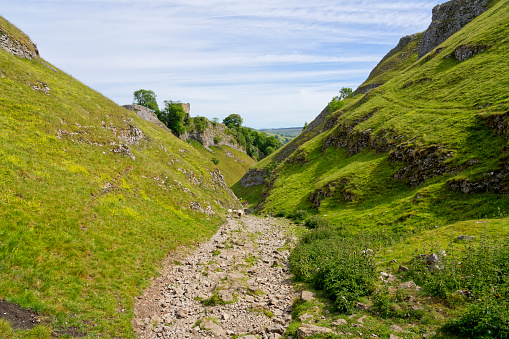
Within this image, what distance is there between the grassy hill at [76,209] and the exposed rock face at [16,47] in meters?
0.92

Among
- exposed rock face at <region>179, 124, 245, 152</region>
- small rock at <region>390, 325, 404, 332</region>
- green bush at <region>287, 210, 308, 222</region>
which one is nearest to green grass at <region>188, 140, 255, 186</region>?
exposed rock face at <region>179, 124, 245, 152</region>

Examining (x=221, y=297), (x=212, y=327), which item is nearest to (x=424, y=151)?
(x=221, y=297)

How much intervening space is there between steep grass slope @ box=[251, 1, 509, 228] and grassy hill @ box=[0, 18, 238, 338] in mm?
24754

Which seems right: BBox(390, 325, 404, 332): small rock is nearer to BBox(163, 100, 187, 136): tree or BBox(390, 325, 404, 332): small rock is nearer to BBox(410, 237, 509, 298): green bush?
BBox(410, 237, 509, 298): green bush

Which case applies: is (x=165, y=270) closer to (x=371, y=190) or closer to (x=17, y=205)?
(x=17, y=205)

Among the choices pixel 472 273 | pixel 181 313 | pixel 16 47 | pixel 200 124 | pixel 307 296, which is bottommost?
pixel 181 313

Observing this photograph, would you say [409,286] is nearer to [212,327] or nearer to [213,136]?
[212,327]

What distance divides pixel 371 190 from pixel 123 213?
3911 cm

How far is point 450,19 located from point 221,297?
128887 mm

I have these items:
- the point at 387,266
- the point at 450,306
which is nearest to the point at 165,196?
the point at 387,266

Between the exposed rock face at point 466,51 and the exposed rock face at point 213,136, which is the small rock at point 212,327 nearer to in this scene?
the exposed rock face at point 466,51

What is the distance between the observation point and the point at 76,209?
2288cm

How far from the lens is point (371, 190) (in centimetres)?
4538

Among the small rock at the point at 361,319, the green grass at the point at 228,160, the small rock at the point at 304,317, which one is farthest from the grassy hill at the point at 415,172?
the green grass at the point at 228,160
